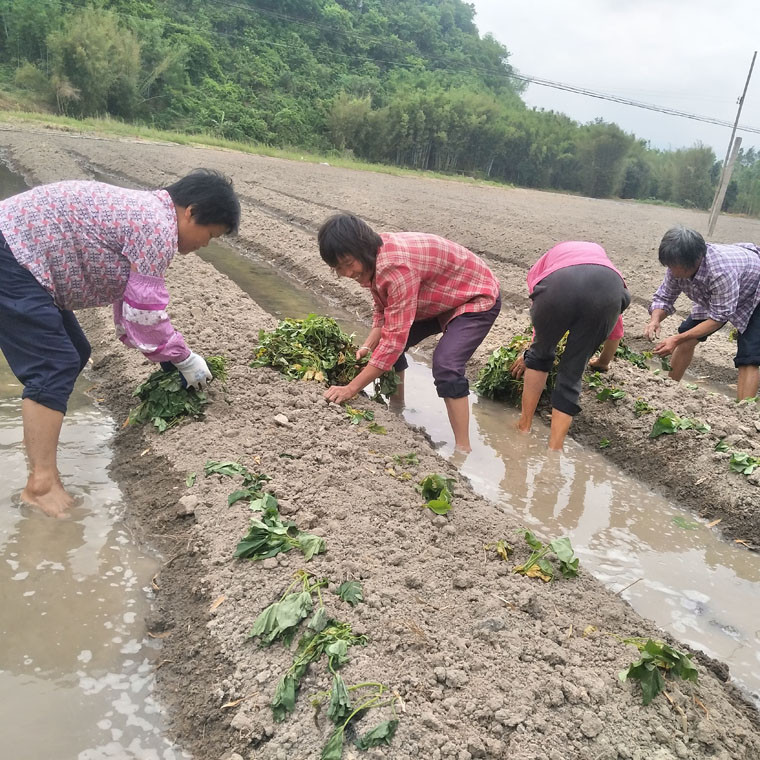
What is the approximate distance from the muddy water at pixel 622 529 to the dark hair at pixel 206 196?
2.01 metres

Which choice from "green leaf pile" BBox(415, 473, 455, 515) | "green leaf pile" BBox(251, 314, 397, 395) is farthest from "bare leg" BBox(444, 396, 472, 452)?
"green leaf pile" BBox(415, 473, 455, 515)

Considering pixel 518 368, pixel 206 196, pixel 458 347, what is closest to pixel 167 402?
pixel 206 196

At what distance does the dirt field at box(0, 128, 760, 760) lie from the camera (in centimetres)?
201

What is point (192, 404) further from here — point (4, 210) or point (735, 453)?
point (735, 453)

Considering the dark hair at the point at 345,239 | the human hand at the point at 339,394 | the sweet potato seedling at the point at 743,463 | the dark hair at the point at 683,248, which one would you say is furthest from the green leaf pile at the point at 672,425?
the dark hair at the point at 345,239

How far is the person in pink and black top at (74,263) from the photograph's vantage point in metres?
2.76

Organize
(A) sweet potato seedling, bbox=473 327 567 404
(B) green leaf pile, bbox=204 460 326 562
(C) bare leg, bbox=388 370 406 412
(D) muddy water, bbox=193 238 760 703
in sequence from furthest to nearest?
(A) sweet potato seedling, bbox=473 327 567 404, (C) bare leg, bbox=388 370 406 412, (D) muddy water, bbox=193 238 760 703, (B) green leaf pile, bbox=204 460 326 562

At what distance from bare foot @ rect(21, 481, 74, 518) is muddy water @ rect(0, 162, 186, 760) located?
5 centimetres

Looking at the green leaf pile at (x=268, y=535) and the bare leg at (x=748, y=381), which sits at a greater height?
the bare leg at (x=748, y=381)

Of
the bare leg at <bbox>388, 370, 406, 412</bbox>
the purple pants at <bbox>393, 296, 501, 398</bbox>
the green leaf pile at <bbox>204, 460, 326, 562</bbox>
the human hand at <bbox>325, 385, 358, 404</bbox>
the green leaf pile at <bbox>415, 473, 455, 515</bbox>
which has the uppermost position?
the purple pants at <bbox>393, 296, 501, 398</bbox>

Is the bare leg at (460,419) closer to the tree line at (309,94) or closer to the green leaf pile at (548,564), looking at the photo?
the green leaf pile at (548,564)

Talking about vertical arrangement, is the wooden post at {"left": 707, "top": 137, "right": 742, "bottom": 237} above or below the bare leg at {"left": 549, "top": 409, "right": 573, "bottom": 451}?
above

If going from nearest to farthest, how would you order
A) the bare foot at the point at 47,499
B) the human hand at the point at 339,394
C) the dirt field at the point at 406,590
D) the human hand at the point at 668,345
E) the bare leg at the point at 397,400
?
1. the dirt field at the point at 406,590
2. the bare foot at the point at 47,499
3. the human hand at the point at 339,394
4. the bare leg at the point at 397,400
5. the human hand at the point at 668,345

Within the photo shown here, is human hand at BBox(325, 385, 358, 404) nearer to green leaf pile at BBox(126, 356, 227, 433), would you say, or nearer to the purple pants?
the purple pants
